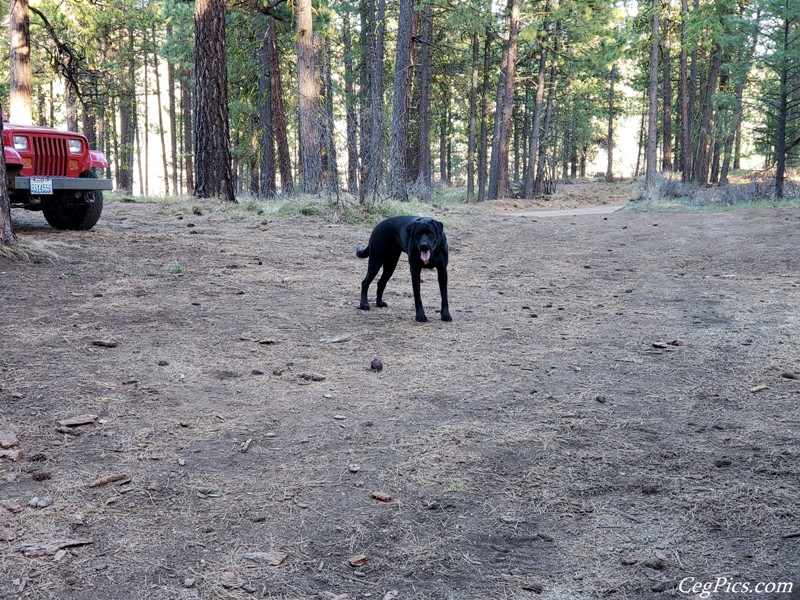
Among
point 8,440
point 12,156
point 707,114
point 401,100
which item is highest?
point 707,114

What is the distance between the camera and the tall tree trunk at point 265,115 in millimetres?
20047

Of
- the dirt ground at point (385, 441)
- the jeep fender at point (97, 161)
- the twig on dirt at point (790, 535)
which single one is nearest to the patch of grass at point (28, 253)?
the dirt ground at point (385, 441)

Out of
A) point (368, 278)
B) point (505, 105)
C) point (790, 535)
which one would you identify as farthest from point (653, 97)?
point (790, 535)

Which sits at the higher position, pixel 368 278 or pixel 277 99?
pixel 277 99

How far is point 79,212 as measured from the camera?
9.41 meters

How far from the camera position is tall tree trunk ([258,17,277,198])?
20.0m

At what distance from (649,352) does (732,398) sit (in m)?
1.10

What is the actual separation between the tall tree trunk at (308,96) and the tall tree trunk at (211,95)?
7.49ft

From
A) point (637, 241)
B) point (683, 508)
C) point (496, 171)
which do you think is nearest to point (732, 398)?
point (683, 508)

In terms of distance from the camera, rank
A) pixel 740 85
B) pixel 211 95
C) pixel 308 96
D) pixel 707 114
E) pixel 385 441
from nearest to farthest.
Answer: pixel 385 441, pixel 211 95, pixel 308 96, pixel 740 85, pixel 707 114

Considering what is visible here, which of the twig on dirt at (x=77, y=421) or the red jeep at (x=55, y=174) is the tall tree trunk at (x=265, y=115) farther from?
the twig on dirt at (x=77, y=421)

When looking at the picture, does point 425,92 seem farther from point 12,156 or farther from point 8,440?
point 8,440

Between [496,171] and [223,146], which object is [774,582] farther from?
[496,171]

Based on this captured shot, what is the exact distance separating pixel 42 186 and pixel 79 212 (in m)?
1.25
